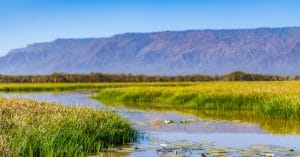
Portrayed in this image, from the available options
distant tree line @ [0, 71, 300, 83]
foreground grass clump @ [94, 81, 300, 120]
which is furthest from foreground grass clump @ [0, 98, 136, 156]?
distant tree line @ [0, 71, 300, 83]

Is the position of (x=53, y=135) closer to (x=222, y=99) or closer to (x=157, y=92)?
(x=222, y=99)

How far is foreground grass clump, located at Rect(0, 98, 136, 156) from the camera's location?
15.2 m

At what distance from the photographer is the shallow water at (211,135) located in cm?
1877

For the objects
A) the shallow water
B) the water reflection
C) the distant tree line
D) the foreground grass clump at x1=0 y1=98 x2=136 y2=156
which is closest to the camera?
the foreground grass clump at x1=0 y1=98 x2=136 y2=156

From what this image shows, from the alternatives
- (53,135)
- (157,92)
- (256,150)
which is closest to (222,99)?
(157,92)

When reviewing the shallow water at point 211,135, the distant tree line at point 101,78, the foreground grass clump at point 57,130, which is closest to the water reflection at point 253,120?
the shallow water at point 211,135

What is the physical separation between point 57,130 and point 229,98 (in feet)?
73.3

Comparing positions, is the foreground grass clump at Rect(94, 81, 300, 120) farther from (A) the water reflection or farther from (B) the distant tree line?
(B) the distant tree line

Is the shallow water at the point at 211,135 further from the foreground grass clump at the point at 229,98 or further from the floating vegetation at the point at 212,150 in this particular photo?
the foreground grass clump at the point at 229,98

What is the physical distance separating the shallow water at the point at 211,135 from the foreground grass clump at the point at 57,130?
702mm

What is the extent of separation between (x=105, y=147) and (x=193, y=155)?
2.82 meters

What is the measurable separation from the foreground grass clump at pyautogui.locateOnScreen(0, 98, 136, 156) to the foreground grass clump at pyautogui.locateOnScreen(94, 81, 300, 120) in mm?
11114

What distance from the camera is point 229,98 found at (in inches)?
1523

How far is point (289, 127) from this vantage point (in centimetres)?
2611
